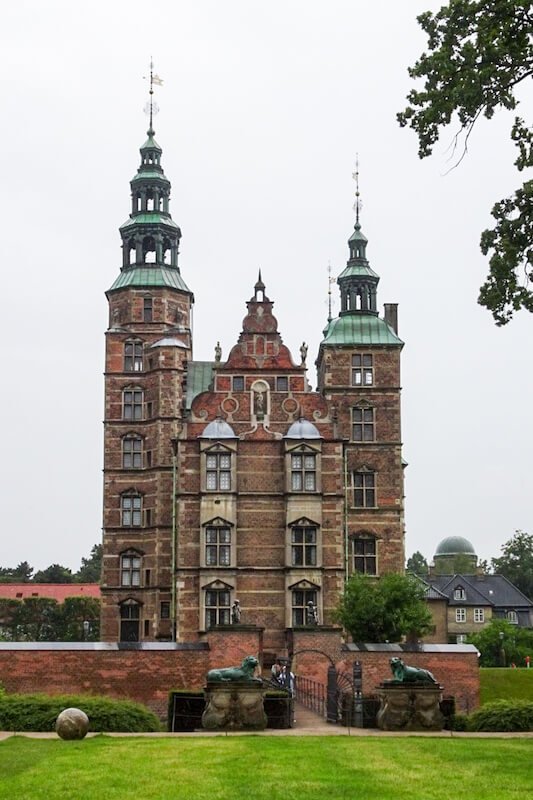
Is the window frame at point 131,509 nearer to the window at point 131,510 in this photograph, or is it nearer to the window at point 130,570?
the window at point 131,510

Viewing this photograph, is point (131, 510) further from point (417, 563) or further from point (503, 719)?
point (417, 563)

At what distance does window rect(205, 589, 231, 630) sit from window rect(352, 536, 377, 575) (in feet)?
20.9

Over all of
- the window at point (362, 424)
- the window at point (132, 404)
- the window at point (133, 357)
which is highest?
the window at point (133, 357)

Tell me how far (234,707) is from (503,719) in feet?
20.9

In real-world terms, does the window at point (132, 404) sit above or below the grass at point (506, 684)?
above

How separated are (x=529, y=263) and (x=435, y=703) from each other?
11.2 metres

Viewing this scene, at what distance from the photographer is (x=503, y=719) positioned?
28.5 metres

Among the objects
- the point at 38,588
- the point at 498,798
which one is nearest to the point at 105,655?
the point at 498,798

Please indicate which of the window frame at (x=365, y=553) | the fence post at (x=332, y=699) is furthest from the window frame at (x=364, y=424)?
the fence post at (x=332, y=699)

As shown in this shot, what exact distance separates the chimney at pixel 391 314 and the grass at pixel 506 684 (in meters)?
18.2

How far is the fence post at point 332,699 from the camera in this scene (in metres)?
32.5

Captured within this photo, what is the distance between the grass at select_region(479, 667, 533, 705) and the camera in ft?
148

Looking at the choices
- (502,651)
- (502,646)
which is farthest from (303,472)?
(502,646)

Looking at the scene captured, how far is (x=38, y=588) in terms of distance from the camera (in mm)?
98250
